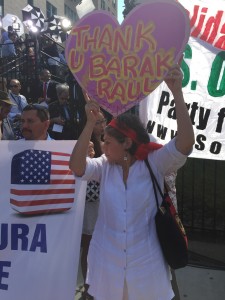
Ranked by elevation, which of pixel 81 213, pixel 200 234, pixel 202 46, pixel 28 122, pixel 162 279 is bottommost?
pixel 200 234

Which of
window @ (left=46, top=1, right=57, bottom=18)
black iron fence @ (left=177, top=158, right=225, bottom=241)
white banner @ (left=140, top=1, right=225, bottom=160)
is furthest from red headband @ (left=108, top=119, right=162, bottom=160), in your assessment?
window @ (left=46, top=1, right=57, bottom=18)

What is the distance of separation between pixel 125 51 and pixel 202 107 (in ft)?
5.21

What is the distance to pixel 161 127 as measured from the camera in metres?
3.65

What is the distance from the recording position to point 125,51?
2.29 metres

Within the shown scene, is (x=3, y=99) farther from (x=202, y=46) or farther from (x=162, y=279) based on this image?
(x=162, y=279)

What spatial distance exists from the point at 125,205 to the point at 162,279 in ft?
1.48

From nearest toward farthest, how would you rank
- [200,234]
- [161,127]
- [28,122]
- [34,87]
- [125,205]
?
[125,205] → [28,122] → [161,127] → [200,234] → [34,87]

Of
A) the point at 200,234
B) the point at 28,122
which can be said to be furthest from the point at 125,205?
the point at 200,234

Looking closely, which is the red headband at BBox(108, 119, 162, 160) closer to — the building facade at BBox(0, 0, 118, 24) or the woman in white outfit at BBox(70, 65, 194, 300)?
the woman in white outfit at BBox(70, 65, 194, 300)

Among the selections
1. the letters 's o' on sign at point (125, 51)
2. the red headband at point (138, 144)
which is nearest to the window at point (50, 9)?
the letters 's o' on sign at point (125, 51)

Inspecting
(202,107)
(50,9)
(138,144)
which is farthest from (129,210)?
(50,9)

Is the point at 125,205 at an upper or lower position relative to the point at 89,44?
lower

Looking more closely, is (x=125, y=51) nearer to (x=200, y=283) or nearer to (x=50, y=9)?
(x=200, y=283)

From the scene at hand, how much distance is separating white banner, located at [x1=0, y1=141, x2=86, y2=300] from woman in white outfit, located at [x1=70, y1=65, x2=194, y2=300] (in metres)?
0.46
